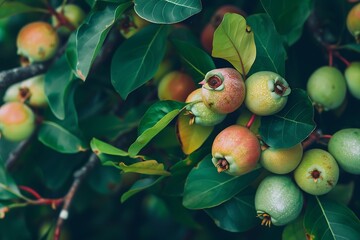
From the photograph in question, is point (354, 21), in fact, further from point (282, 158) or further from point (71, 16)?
point (71, 16)

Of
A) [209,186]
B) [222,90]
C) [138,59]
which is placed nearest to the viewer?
[222,90]

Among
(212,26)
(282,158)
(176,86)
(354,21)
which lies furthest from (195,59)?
(354,21)

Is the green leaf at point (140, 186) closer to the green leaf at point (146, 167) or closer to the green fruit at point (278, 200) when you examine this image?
the green leaf at point (146, 167)

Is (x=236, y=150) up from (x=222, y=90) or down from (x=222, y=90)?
down

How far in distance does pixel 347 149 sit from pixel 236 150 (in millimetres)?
282

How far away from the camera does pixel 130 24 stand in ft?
5.03

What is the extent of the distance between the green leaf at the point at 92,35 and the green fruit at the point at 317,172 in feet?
1.84

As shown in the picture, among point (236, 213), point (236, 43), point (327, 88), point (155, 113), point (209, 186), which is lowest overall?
point (236, 213)

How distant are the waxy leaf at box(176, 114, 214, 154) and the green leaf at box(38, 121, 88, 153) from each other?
0.35 meters

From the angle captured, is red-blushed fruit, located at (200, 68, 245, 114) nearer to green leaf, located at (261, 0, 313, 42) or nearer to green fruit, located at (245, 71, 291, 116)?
green fruit, located at (245, 71, 291, 116)

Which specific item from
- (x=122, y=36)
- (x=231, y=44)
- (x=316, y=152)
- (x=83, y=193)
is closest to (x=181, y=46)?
(x=231, y=44)

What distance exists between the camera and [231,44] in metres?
1.25

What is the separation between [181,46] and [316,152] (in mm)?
449

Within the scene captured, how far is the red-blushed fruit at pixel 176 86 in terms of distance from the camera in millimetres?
1469
